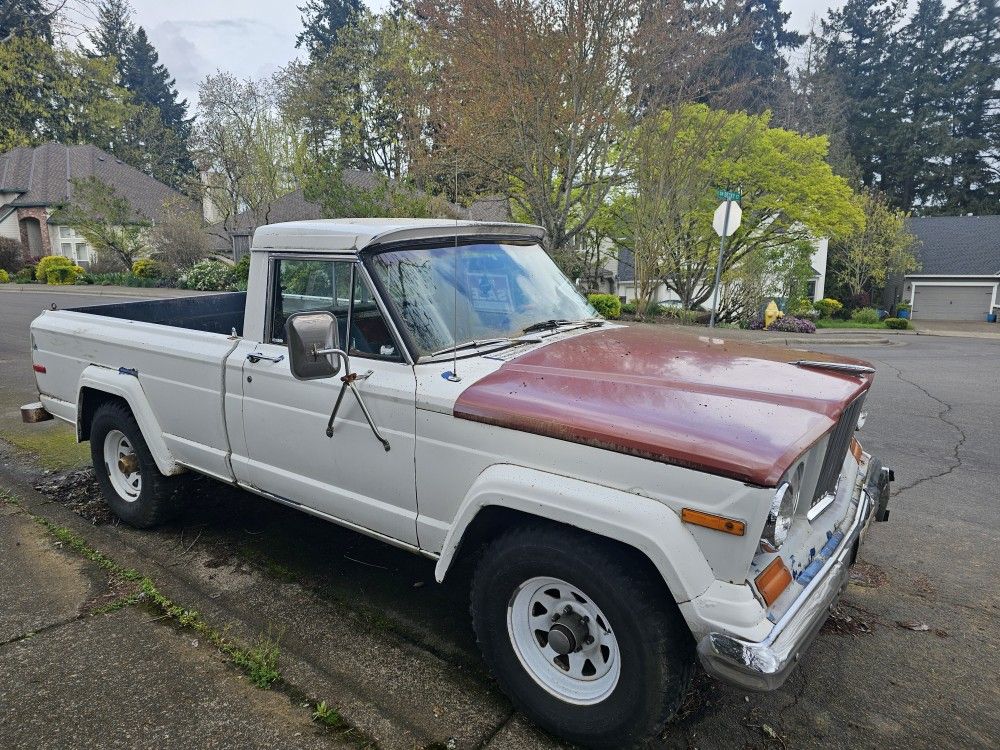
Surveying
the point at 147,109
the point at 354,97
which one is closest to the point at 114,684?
the point at 354,97

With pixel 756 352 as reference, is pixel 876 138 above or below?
above

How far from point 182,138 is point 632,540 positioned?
73.3m

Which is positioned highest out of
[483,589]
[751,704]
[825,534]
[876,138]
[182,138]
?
[182,138]

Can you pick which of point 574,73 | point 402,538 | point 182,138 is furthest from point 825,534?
point 182,138

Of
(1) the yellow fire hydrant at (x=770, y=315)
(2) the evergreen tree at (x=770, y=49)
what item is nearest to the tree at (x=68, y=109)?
(1) the yellow fire hydrant at (x=770, y=315)

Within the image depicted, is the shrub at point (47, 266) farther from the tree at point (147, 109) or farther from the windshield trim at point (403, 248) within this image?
the windshield trim at point (403, 248)

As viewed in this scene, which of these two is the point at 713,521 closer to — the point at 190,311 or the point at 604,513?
the point at 604,513

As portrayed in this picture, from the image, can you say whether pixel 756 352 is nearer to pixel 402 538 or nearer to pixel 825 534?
pixel 825 534

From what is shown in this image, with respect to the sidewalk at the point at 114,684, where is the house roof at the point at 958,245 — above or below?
above

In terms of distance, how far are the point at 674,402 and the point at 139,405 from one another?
336 cm

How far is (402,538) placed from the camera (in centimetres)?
298

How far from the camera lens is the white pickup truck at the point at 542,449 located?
A: 2133 millimetres

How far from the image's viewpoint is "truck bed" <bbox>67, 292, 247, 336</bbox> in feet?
16.7

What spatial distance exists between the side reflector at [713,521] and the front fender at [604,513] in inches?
1.6
